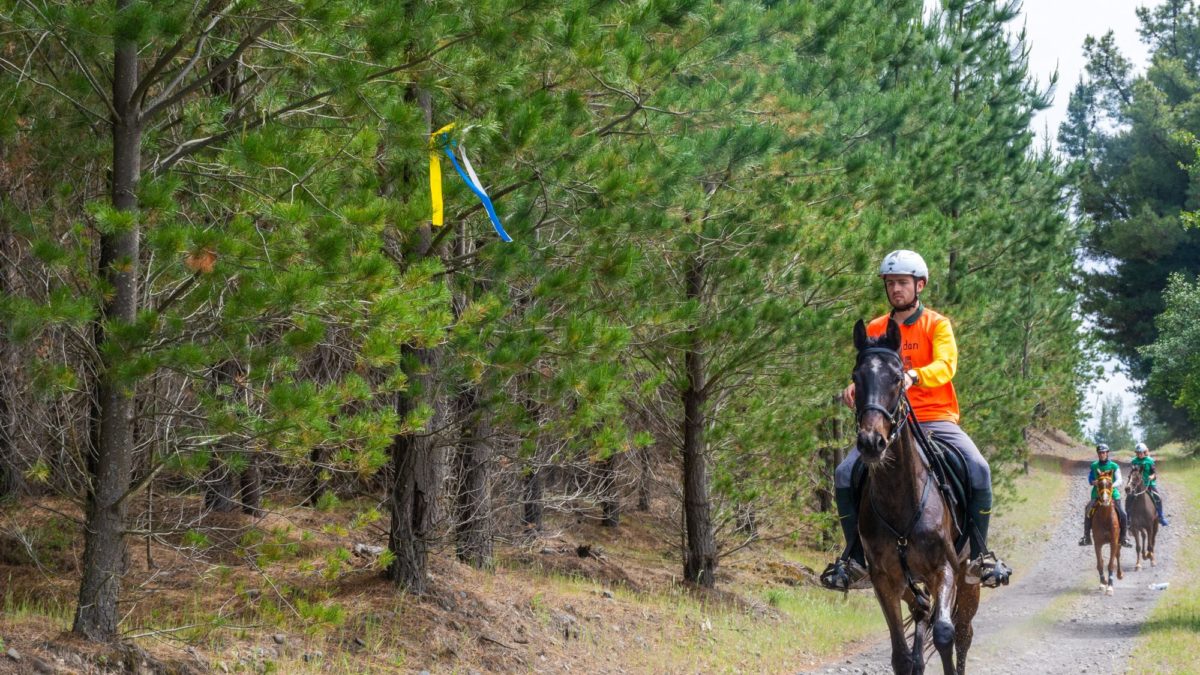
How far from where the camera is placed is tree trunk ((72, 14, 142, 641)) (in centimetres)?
→ 706

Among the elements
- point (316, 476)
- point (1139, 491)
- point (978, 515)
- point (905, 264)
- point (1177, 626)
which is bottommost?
point (1177, 626)

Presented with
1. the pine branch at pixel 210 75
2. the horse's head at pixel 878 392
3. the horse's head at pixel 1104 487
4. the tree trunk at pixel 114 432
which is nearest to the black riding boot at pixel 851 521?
the horse's head at pixel 878 392

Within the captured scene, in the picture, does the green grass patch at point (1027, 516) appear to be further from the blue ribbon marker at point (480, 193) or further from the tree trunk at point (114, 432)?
the tree trunk at point (114, 432)

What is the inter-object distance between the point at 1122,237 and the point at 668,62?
55.7m

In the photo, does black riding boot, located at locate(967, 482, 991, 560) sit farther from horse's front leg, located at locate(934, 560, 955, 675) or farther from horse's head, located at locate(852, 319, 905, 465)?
horse's head, located at locate(852, 319, 905, 465)

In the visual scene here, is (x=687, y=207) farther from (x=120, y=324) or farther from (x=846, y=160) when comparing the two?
(x=120, y=324)

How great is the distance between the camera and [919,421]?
8.71m

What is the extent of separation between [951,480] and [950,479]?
1cm

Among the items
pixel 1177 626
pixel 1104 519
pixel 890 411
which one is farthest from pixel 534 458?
pixel 1104 519

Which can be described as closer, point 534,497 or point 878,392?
point 878,392

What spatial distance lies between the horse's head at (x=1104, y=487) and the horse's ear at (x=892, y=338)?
1554 centimetres

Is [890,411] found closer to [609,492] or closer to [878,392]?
[878,392]

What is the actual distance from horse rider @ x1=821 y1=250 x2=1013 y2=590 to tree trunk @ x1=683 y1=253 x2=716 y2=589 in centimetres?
624

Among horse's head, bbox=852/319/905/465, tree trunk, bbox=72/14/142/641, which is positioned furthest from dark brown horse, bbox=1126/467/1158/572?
tree trunk, bbox=72/14/142/641
